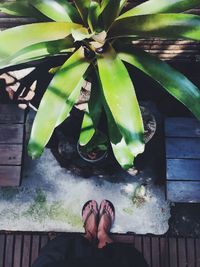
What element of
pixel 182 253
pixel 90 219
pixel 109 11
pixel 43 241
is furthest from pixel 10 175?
pixel 109 11

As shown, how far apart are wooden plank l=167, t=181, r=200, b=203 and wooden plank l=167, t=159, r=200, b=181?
0.05m

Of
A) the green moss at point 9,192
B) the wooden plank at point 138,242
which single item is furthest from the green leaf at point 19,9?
the wooden plank at point 138,242

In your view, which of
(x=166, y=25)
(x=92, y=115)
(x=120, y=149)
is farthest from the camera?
(x=92, y=115)

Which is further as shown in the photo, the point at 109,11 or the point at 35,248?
the point at 35,248

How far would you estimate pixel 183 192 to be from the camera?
9.39 feet

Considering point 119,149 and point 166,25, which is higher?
point 166,25

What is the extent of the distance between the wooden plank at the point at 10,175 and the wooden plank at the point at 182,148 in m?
1.09

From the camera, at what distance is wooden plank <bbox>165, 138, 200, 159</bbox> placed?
2904 mm

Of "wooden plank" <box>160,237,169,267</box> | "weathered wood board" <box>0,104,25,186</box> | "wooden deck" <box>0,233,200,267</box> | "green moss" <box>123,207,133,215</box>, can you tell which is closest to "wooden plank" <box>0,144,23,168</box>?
"weathered wood board" <box>0,104,25,186</box>

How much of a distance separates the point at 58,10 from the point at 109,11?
11.0 inches

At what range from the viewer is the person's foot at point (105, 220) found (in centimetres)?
306

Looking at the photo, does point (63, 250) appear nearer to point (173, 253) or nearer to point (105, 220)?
point (105, 220)

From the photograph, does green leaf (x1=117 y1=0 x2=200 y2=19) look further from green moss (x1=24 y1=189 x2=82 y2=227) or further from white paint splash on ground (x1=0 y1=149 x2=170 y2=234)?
green moss (x1=24 y1=189 x2=82 y2=227)

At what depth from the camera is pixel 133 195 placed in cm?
315
